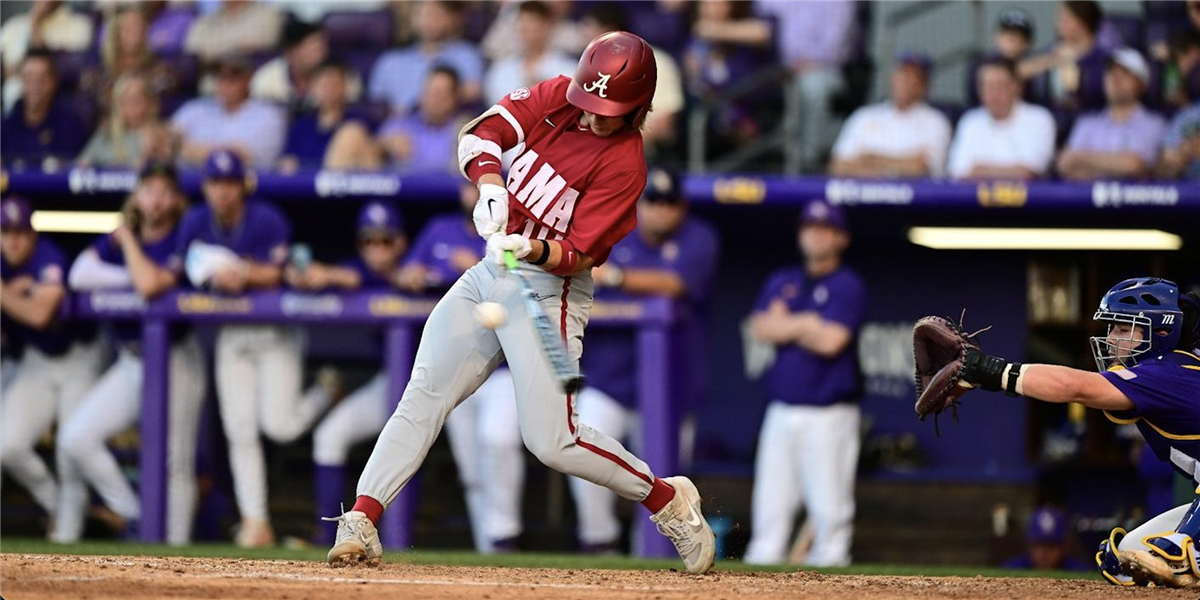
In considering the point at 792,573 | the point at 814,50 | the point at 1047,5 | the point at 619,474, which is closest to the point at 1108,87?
the point at 1047,5

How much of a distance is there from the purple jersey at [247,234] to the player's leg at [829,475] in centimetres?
248

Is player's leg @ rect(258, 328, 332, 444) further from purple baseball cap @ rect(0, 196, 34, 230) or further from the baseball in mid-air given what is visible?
the baseball in mid-air

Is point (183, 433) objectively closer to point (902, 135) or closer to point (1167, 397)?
point (902, 135)

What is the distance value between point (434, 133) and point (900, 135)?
Result: 2.38m

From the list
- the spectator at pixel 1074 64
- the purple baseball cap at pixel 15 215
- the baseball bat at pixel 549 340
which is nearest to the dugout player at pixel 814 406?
the spectator at pixel 1074 64

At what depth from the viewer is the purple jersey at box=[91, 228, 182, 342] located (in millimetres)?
7633

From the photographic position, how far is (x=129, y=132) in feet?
30.1

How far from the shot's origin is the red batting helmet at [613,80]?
14.9 ft

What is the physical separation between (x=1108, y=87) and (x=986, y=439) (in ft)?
6.61

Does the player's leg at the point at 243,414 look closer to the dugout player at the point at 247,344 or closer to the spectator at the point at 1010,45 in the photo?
the dugout player at the point at 247,344

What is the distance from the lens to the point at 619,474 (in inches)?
185

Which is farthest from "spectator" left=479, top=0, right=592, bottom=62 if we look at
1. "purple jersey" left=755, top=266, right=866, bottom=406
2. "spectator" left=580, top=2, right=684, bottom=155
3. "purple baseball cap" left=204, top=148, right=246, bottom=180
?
"purple jersey" left=755, top=266, right=866, bottom=406

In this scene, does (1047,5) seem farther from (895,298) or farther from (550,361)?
(550,361)

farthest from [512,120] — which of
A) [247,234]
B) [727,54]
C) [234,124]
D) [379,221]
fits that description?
[234,124]
